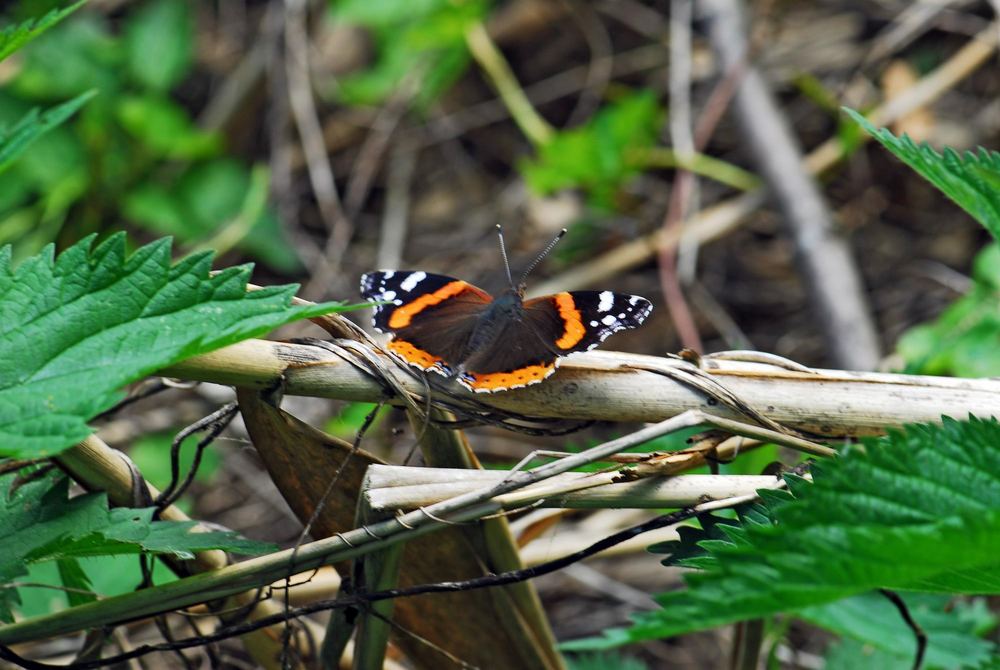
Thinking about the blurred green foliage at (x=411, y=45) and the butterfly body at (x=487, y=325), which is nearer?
the butterfly body at (x=487, y=325)

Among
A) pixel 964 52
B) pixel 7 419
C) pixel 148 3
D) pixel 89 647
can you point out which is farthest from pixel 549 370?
pixel 148 3

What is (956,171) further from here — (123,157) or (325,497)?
(123,157)

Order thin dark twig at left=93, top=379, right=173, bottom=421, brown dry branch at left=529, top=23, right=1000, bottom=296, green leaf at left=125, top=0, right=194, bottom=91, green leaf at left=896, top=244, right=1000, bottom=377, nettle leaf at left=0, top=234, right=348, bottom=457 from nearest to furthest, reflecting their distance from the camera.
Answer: nettle leaf at left=0, top=234, right=348, bottom=457, thin dark twig at left=93, top=379, right=173, bottom=421, green leaf at left=896, top=244, right=1000, bottom=377, brown dry branch at left=529, top=23, right=1000, bottom=296, green leaf at left=125, top=0, right=194, bottom=91

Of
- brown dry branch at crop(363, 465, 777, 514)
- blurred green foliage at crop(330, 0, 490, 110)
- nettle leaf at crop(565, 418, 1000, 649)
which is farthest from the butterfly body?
blurred green foliage at crop(330, 0, 490, 110)

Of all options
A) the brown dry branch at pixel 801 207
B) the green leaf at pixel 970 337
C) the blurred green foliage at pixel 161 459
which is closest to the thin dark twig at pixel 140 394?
the blurred green foliage at pixel 161 459

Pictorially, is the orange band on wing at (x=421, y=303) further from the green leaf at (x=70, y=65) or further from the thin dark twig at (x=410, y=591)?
the green leaf at (x=70, y=65)

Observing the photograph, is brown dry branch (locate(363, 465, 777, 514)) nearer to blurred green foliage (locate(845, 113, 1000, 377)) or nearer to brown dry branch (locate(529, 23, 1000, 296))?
blurred green foliage (locate(845, 113, 1000, 377))

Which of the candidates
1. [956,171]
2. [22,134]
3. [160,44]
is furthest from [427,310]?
[160,44]
